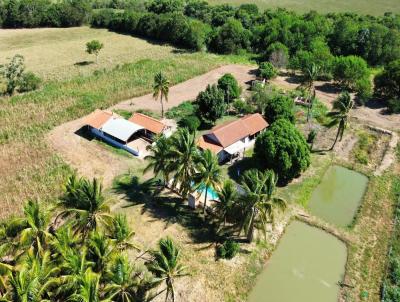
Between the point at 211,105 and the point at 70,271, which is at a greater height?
the point at 70,271

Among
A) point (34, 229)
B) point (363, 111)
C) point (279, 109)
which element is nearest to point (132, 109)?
point (279, 109)

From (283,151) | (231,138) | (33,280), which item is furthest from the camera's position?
(231,138)

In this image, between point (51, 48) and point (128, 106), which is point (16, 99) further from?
point (51, 48)

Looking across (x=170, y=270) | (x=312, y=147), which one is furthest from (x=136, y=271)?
(x=312, y=147)

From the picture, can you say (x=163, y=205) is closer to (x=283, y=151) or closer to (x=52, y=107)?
(x=283, y=151)

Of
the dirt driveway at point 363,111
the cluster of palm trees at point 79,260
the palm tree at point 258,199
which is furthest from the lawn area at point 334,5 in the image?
the cluster of palm trees at point 79,260

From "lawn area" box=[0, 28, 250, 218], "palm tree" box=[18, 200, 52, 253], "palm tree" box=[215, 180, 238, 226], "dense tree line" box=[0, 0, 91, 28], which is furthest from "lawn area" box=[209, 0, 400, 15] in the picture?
"palm tree" box=[18, 200, 52, 253]
